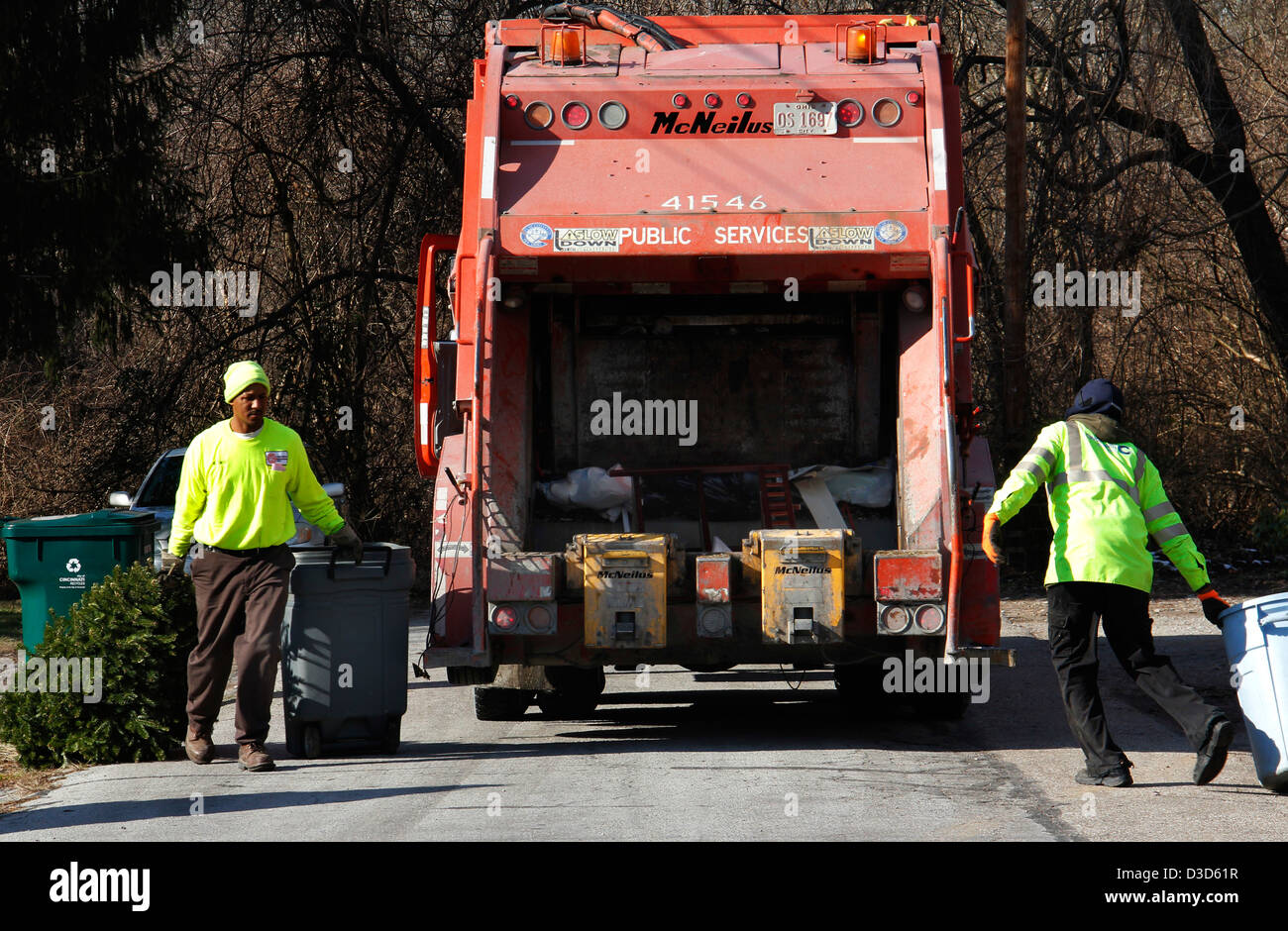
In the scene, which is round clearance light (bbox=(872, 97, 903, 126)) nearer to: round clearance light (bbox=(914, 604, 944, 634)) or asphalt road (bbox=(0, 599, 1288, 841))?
round clearance light (bbox=(914, 604, 944, 634))

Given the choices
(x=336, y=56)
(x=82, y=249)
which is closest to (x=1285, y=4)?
(x=336, y=56)

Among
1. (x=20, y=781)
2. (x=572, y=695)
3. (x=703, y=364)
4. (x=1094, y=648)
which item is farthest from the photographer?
(x=703, y=364)

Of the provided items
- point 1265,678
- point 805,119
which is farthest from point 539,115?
point 1265,678

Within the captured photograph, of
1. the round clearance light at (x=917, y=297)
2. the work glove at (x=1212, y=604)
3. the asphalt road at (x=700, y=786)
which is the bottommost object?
the asphalt road at (x=700, y=786)

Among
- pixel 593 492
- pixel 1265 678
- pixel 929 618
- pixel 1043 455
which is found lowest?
pixel 1265 678

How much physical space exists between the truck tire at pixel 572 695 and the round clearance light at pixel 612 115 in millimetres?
2826

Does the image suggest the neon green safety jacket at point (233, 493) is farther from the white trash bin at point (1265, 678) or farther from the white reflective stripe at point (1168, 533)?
the white trash bin at point (1265, 678)

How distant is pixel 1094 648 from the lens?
6.09 meters

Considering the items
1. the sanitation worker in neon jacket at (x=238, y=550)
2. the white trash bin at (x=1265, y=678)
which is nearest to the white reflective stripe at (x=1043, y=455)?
the white trash bin at (x=1265, y=678)

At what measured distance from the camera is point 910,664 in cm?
698

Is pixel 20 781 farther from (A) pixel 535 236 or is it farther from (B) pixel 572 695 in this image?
(A) pixel 535 236

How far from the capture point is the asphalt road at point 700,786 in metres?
5.18

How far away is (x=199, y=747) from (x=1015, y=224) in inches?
331

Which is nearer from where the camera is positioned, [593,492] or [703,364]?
[593,492]
